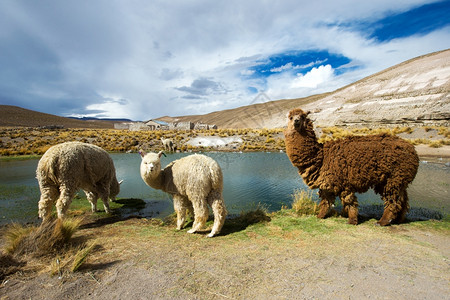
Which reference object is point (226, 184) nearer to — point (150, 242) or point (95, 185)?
point (95, 185)

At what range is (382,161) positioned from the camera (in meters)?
4.73

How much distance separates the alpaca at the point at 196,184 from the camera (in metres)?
4.80

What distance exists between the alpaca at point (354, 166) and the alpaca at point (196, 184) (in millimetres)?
2167

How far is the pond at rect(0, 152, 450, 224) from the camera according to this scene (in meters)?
6.75

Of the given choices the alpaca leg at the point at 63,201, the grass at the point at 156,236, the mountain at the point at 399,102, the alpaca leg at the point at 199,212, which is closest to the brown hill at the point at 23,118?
the mountain at the point at 399,102

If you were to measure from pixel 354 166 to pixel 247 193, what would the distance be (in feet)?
15.4

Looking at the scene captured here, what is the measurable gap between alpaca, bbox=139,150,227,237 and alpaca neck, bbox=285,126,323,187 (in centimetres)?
201

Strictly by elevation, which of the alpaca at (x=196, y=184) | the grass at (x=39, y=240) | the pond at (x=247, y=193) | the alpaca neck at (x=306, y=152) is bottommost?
the pond at (x=247, y=193)

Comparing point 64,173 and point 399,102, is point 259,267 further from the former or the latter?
point 399,102

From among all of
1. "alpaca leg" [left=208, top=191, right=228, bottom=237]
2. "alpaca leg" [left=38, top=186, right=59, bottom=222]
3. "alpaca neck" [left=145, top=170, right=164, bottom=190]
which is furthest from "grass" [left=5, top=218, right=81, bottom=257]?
"alpaca leg" [left=208, top=191, right=228, bottom=237]

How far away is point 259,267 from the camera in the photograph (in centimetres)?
330

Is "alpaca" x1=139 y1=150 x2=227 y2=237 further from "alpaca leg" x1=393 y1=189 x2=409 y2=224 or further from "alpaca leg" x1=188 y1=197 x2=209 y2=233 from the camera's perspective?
"alpaca leg" x1=393 y1=189 x2=409 y2=224

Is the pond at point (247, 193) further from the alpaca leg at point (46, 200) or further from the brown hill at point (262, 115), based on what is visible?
the brown hill at point (262, 115)

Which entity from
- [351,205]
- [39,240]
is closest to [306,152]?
[351,205]
